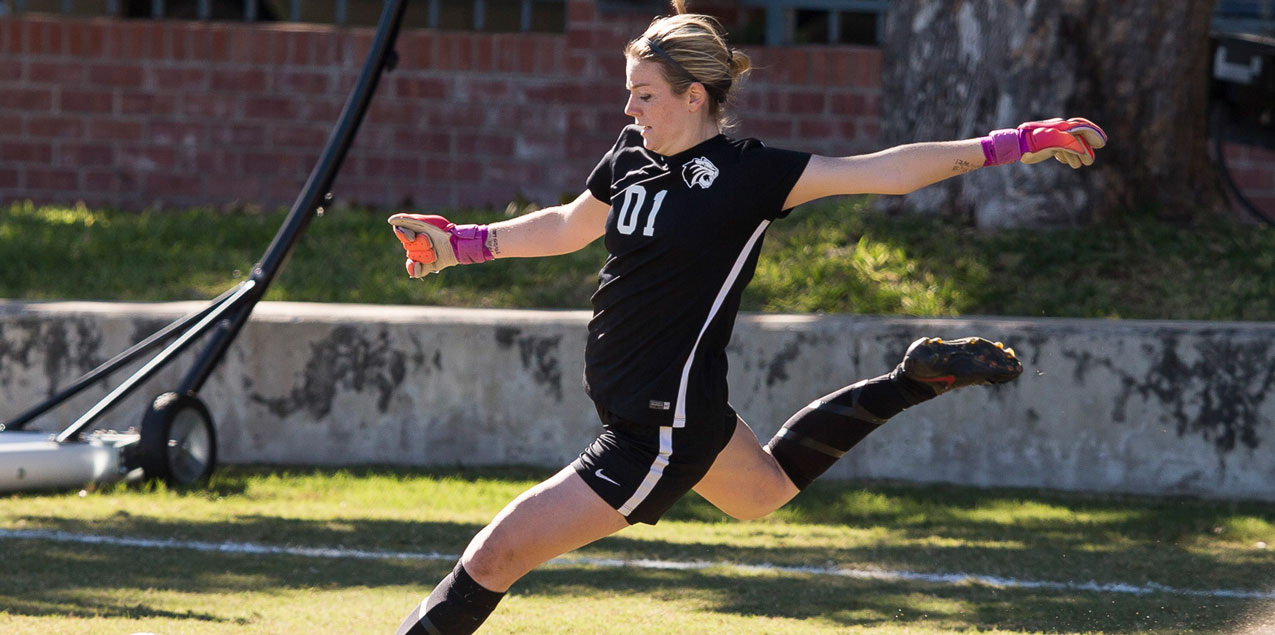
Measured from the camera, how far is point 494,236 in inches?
171

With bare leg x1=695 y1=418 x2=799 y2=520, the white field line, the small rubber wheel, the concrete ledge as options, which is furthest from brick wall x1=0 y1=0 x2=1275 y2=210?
bare leg x1=695 y1=418 x2=799 y2=520

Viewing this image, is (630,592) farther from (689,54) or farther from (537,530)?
(689,54)

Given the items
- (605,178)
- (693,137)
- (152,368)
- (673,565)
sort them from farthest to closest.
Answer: (152,368)
(673,565)
(605,178)
(693,137)

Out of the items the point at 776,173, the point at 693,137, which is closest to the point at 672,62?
the point at 693,137

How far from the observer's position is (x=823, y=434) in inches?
173

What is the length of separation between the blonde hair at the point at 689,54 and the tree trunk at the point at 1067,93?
5.83m

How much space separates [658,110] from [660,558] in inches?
103

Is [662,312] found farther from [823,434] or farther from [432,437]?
[432,437]

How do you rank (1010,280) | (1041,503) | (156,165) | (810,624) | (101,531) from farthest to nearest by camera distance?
1. (156,165)
2. (1010,280)
3. (1041,503)
4. (101,531)
5. (810,624)

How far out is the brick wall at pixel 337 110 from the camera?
12.0 metres

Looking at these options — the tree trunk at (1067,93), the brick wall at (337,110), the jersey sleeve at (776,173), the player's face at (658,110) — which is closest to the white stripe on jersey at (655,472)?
the jersey sleeve at (776,173)

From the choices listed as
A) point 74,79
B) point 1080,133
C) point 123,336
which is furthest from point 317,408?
point 74,79

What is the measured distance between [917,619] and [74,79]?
959 centimetres

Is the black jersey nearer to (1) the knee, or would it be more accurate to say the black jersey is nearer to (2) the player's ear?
(2) the player's ear
